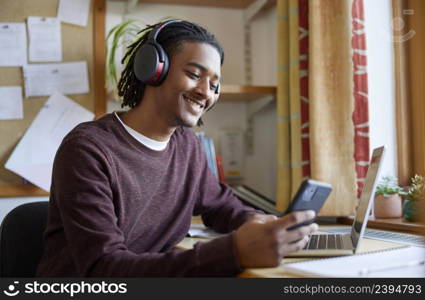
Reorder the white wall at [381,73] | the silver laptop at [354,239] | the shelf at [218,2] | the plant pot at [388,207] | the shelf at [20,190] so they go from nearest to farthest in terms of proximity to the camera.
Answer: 1. the silver laptop at [354,239]
2. the plant pot at [388,207]
3. the white wall at [381,73]
4. the shelf at [20,190]
5. the shelf at [218,2]

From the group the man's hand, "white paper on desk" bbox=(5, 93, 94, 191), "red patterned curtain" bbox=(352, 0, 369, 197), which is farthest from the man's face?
"white paper on desk" bbox=(5, 93, 94, 191)

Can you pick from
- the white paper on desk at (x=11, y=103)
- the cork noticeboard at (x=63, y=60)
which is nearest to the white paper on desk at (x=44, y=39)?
the cork noticeboard at (x=63, y=60)

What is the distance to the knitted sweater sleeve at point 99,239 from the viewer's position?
816 mm

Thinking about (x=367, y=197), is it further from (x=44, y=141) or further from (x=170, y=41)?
(x=44, y=141)

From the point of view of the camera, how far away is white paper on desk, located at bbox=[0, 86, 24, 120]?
72.3 inches

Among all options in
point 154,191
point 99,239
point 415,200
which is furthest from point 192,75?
point 415,200

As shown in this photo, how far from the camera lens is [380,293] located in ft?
2.53

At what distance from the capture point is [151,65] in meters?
1.13

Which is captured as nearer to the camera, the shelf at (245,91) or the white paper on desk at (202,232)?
the white paper on desk at (202,232)

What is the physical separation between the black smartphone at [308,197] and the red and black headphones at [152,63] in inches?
18.1

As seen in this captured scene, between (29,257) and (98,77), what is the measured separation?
36.1 inches

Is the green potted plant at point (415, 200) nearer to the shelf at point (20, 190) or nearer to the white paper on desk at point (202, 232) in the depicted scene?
the white paper on desk at point (202, 232)

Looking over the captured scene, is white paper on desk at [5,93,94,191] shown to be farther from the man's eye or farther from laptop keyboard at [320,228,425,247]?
laptop keyboard at [320,228,425,247]

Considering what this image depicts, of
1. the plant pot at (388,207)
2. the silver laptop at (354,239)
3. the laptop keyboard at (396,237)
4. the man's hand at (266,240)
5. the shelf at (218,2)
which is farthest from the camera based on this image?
the shelf at (218,2)
